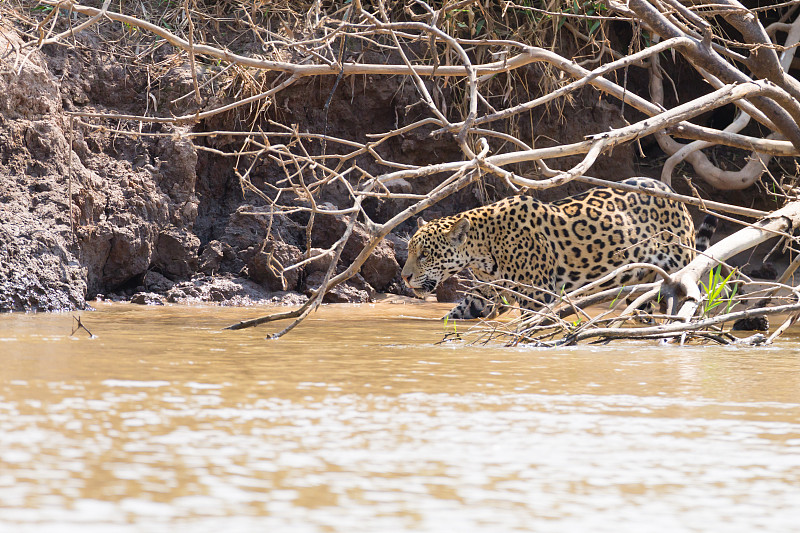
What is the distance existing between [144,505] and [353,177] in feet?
24.5

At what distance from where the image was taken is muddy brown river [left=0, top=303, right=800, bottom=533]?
153 centimetres

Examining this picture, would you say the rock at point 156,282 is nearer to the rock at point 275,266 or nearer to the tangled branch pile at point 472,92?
the rock at point 275,266

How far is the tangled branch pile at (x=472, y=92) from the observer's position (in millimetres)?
4195

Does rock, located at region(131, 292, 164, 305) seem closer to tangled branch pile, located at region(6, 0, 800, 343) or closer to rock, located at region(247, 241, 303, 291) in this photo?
rock, located at region(247, 241, 303, 291)

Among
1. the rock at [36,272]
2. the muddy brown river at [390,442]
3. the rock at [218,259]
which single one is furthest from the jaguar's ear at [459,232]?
the muddy brown river at [390,442]

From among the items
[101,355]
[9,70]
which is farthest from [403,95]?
[101,355]

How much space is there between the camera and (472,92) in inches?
161

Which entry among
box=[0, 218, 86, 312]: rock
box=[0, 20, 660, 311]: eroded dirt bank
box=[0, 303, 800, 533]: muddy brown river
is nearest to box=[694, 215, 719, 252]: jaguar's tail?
box=[0, 20, 660, 311]: eroded dirt bank

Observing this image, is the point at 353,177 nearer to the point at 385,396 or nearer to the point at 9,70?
the point at 9,70

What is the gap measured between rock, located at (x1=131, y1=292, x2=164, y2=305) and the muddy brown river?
127 inches

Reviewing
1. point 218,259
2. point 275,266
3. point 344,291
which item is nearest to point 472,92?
point 275,266

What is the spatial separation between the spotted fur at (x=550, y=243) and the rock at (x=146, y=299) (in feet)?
5.98

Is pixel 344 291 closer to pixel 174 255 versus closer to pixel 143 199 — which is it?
pixel 174 255

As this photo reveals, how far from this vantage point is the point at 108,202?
718 cm
